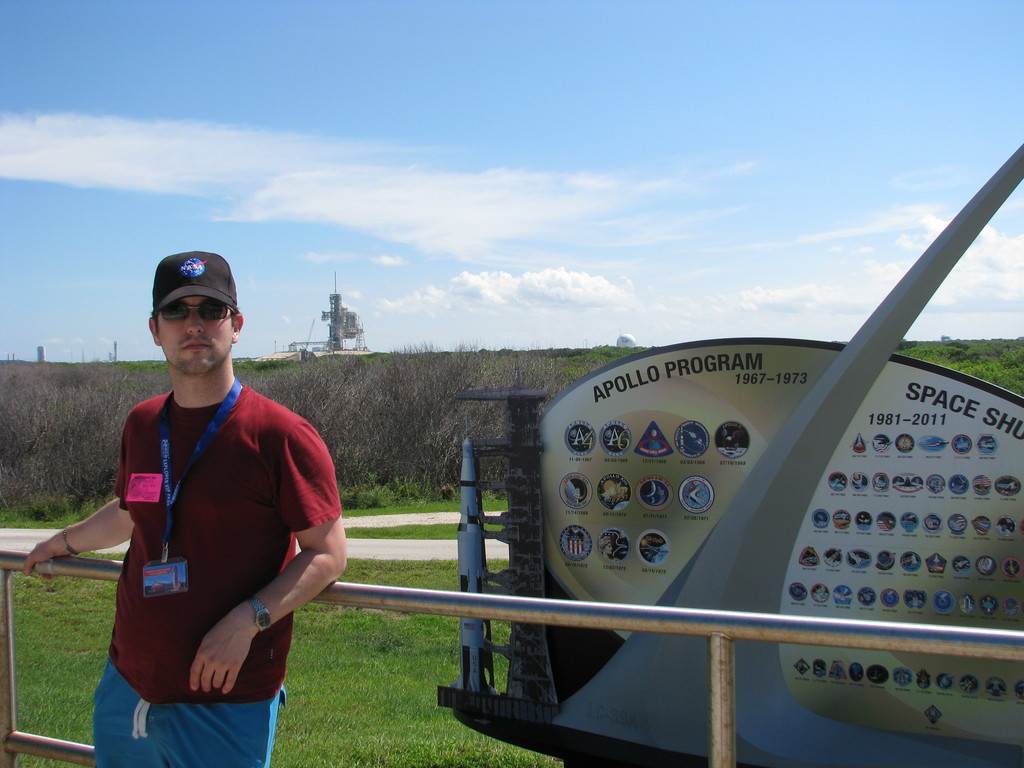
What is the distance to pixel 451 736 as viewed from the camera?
580 centimetres

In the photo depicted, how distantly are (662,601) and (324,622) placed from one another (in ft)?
25.9

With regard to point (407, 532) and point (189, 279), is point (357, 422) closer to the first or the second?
point (407, 532)

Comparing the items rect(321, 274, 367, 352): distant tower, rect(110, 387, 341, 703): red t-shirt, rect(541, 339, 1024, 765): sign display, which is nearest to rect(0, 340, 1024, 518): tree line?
rect(541, 339, 1024, 765): sign display

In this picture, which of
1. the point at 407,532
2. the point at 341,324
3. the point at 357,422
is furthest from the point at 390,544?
the point at 341,324

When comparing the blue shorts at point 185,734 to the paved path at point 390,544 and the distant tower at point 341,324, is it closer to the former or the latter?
the paved path at point 390,544

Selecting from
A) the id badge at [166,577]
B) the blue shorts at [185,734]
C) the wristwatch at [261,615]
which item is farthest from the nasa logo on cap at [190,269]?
the blue shorts at [185,734]

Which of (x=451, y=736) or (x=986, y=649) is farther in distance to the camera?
(x=451, y=736)

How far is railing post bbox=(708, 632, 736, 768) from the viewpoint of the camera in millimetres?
1867

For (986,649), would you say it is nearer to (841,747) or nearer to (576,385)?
(841,747)

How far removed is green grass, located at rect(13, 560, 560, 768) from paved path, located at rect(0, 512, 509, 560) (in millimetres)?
995

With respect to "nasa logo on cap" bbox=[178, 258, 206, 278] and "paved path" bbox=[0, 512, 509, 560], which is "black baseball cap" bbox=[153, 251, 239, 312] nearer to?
"nasa logo on cap" bbox=[178, 258, 206, 278]

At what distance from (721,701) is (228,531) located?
1.20 metres

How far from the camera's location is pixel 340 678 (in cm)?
867

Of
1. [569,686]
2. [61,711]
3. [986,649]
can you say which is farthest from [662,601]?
[61,711]
